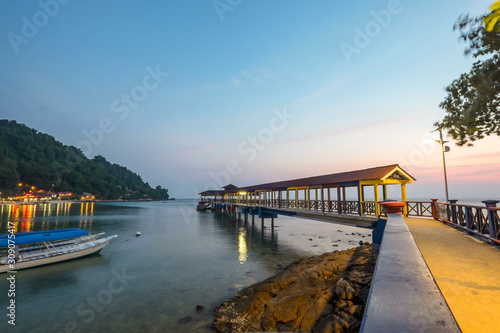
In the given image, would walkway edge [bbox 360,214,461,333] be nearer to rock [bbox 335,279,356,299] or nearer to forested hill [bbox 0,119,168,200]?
rock [bbox 335,279,356,299]

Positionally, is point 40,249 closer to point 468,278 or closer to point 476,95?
point 468,278

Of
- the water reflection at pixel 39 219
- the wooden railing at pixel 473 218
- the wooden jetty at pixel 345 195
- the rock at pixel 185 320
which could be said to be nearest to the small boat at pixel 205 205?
the water reflection at pixel 39 219

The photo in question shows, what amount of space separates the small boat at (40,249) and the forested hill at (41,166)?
97300 millimetres

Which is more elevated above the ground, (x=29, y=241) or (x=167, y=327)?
(x=29, y=241)

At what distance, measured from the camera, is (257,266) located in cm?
1559

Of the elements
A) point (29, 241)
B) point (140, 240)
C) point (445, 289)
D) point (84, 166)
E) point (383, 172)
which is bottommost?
point (140, 240)

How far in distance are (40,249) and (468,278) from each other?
22830 millimetres

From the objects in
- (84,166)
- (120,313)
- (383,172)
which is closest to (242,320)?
(120,313)

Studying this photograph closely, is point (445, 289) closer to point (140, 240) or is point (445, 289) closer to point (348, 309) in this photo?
point (348, 309)

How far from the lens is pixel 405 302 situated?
98.8 inches

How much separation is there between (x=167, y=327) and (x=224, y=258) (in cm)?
971

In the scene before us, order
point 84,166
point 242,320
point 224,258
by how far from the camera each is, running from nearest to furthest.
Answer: point 242,320
point 224,258
point 84,166

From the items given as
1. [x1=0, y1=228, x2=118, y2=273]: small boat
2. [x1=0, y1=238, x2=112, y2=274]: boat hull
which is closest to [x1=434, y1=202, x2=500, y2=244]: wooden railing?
[x1=0, y1=228, x2=118, y2=273]: small boat

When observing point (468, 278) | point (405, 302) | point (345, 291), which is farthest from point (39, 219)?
point (468, 278)
